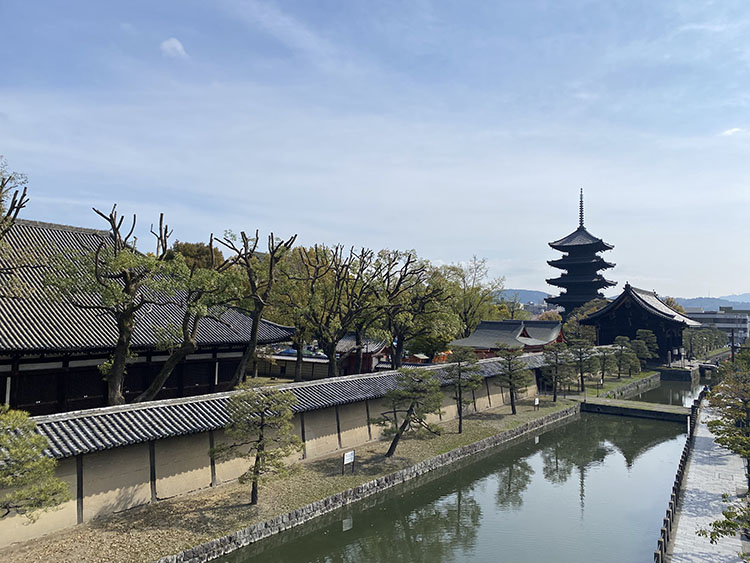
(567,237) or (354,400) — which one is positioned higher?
(567,237)

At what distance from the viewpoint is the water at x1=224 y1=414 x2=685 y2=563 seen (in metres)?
17.2

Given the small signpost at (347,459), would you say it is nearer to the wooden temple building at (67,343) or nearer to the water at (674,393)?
the wooden temple building at (67,343)

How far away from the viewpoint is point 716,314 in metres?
148

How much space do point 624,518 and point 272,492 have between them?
13.6 metres

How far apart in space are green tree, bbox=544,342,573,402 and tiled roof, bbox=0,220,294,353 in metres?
21.3

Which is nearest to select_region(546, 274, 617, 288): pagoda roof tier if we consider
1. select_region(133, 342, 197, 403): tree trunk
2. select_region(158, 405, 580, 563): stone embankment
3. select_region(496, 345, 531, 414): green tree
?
select_region(496, 345, 531, 414): green tree

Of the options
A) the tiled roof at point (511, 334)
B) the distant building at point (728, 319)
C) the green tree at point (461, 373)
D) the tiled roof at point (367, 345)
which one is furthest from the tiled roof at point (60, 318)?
the distant building at point (728, 319)

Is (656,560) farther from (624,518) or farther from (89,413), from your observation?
(89,413)

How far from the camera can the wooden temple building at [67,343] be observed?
20938 millimetres

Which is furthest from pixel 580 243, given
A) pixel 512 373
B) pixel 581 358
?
pixel 512 373

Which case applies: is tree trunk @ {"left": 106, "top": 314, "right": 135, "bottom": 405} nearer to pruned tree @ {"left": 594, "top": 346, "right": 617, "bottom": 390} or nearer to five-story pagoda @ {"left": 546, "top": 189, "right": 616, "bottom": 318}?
pruned tree @ {"left": 594, "top": 346, "right": 617, "bottom": 390}

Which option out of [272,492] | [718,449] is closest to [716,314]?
[718,449]

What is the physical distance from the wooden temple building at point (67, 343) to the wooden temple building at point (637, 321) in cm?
5141

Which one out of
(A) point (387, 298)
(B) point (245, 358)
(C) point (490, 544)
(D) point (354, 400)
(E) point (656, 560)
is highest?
(A) point (387, 298)
